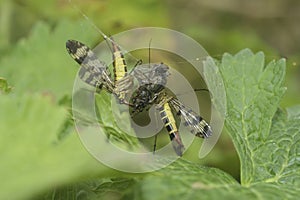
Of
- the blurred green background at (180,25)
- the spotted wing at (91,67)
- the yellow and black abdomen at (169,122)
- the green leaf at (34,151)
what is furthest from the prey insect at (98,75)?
the green leaf at (34,151)

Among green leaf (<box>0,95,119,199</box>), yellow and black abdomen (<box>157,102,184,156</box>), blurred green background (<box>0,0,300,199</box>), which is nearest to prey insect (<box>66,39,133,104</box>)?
yellow and black abdomen (<box>157,102,184,156</box>)

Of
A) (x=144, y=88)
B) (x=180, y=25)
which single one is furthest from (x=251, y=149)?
(x=180, y=25)

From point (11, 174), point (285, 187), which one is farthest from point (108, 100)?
point (11, 174)

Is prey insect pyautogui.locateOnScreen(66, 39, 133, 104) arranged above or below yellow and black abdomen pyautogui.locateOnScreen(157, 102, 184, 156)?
above

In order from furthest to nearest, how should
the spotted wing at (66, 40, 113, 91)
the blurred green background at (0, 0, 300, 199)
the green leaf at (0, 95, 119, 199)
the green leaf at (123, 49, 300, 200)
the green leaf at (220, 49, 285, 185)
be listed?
the blurred green background at (0, 0, 300, 199) → the spotted wing at (66, 40, 113, 91) → the green leaf at (220, 49, 285, 185) → the green leaf at (123, 49, 300, 200) → the green leaf at (0, 95, 119, 199)

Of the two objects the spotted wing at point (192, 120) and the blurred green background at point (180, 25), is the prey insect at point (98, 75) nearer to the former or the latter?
the spotted wing at point (192, 120)

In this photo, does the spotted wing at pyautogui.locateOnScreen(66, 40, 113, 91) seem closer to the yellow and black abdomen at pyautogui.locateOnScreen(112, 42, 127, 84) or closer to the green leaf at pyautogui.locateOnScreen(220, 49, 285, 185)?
the yellow and black abdomen at pyautogui.locateOnScreen(112, 42, 127, 84)

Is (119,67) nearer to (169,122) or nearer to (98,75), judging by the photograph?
(98,75)
